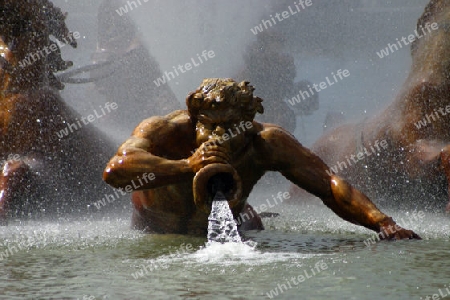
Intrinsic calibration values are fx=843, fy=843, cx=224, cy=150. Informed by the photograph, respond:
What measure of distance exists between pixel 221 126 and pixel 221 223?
730mm

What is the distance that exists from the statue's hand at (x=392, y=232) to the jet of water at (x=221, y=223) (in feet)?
3.55

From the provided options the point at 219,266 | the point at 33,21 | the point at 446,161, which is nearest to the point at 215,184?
the point at 219,266

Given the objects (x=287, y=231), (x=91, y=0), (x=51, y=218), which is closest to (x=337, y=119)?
(x=91, y=0)

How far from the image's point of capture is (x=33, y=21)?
10.3 m

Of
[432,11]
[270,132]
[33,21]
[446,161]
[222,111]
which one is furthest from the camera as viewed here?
[432,11]

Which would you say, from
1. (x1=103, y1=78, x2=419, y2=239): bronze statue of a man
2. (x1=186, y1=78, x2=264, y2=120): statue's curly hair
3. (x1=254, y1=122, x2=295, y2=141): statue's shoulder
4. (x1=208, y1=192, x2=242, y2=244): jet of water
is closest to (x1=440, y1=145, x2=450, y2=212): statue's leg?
(x1=103, y1=78, x2=419, y2=239): bronze statue of a man

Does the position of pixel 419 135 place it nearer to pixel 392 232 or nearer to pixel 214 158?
pixel 392 232

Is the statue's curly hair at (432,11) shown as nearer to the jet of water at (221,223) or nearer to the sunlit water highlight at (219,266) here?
the sunlit water highlight at (219,266)

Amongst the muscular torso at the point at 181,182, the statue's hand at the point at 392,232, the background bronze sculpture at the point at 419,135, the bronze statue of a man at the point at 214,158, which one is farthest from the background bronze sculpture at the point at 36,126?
the statue's hand at the point at 392,232

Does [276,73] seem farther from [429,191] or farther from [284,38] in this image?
[429,191]

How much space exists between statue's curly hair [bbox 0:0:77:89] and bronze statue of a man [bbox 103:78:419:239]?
163 inches

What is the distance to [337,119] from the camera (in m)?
19.7

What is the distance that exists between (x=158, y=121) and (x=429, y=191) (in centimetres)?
572

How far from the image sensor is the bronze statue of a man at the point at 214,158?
19.2 feet
